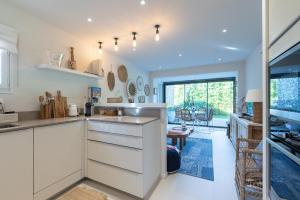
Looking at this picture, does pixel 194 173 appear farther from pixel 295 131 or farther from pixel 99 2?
pixel 99 2

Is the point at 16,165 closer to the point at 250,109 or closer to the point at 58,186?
the point at 58,186

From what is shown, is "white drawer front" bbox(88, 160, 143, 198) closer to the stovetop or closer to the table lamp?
the stovetop

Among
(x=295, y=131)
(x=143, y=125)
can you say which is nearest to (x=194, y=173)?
(x=143, y=125)

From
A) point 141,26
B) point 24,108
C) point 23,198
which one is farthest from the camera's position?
point 141,26

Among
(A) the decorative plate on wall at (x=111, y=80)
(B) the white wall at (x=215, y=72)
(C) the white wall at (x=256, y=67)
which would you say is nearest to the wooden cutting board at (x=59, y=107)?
(A) the decorative plate on wall at (x=111, y=80)

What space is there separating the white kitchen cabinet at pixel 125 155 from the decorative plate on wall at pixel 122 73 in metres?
2.54

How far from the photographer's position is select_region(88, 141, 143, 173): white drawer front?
70.7 inches

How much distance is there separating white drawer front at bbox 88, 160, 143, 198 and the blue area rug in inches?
41.1

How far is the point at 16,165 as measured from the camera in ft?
4.90

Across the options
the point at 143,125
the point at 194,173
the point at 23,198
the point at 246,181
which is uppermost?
the point at 143,125

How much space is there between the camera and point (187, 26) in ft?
8.90

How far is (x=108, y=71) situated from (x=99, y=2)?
7.03ft

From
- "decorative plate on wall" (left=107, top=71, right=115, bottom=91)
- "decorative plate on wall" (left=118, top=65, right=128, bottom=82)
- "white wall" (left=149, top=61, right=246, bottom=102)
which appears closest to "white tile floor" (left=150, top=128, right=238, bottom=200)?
"decorative plate on wall" (left=107, top=71, right=115, bottom=91)

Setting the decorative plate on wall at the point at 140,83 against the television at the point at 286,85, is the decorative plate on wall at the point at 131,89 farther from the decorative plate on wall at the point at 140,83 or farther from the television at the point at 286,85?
the television at the point at 286,85
